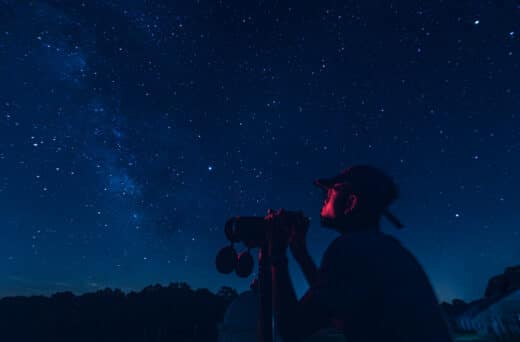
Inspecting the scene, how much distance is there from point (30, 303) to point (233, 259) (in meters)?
55.6

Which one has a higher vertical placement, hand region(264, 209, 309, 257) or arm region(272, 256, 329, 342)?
hand region(264, 209, 309, 257)

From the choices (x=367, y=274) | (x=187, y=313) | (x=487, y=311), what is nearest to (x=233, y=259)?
(x=367, y=274)

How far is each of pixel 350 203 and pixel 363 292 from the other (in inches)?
24.3

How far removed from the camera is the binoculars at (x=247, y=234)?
7.13 feet

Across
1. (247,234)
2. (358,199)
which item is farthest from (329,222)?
(247,234)

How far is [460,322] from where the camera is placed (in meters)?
20.4

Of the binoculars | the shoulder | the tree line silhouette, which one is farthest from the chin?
the tree line silhouette

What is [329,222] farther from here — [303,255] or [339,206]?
[303,255]

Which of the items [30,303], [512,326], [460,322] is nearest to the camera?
[512,326]

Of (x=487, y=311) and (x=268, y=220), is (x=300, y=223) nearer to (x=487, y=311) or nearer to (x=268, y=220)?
(x=268, y=220)

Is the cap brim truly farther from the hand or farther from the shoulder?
the shoulder

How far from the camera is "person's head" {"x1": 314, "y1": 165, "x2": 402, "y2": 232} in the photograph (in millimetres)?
1923

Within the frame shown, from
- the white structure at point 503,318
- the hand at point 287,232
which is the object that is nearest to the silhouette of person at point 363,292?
the hand at point 287,232

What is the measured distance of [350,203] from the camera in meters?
1.96
